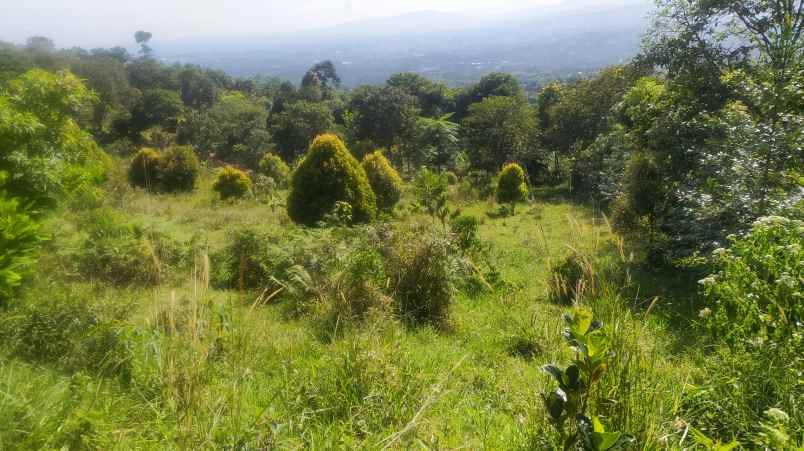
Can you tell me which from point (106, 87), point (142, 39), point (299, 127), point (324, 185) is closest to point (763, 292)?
point (324, 185)

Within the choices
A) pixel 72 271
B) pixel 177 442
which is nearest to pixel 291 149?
pixel 72 271

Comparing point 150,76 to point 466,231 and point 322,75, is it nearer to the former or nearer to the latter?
point 322,75

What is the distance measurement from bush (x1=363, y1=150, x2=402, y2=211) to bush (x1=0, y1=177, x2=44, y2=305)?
8741 millimetres

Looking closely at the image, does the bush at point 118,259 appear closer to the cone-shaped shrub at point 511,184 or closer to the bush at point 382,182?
the bush at point 382,182

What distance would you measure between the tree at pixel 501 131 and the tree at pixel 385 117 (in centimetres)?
490

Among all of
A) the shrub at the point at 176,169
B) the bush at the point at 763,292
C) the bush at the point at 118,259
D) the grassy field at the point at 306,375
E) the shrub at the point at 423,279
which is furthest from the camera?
the shrub at the point at 176,169

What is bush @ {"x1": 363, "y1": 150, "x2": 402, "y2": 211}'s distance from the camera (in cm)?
1263

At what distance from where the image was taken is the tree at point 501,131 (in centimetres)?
2219

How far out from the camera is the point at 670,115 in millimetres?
7254

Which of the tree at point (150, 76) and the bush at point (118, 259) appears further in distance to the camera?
the tree at point (150, 76)

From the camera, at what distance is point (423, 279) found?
4660 mm

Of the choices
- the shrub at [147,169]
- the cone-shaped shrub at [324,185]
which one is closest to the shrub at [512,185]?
the cone-shaped shrub at [324,185]

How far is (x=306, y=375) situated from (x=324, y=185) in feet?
22.6

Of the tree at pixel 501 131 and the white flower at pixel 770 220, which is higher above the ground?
the white flower at pixel 770 220
